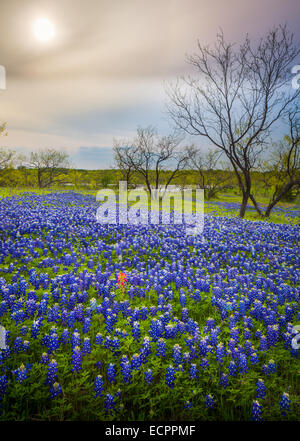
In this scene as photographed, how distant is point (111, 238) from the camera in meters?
9.70

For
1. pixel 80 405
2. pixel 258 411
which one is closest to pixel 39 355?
pixel 80 405

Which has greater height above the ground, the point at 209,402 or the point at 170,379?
the point at 170,379

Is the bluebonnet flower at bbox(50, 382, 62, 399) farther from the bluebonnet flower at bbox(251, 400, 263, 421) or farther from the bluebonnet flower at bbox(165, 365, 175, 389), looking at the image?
the bluebonnet flower at bbox(251, 400, 263, 421)

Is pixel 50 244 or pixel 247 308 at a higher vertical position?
pixel 50 244

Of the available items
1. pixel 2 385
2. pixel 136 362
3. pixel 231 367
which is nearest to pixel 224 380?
pixel 231 367

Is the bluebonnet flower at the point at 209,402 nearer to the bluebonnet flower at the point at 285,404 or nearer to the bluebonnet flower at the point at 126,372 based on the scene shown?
the bluebonnet flower at the point at 285,404

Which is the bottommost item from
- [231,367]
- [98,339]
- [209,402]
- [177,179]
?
[209,402]

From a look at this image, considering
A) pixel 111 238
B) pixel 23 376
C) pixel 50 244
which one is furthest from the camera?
pixel 111 238

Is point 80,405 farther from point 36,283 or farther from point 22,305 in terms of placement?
point 36,283

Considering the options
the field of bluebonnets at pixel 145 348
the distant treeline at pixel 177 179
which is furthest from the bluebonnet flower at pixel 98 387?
the distant treeline at pixel 177 179

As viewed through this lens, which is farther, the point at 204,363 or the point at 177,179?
the point at 177,179

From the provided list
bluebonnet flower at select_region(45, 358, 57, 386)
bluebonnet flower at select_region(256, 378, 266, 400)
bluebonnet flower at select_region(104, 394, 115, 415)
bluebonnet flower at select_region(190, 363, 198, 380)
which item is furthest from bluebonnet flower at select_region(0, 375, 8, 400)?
bluebonnet flower at select_region(256, 378, 266, 400)

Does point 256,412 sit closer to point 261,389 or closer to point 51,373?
point 261,389
